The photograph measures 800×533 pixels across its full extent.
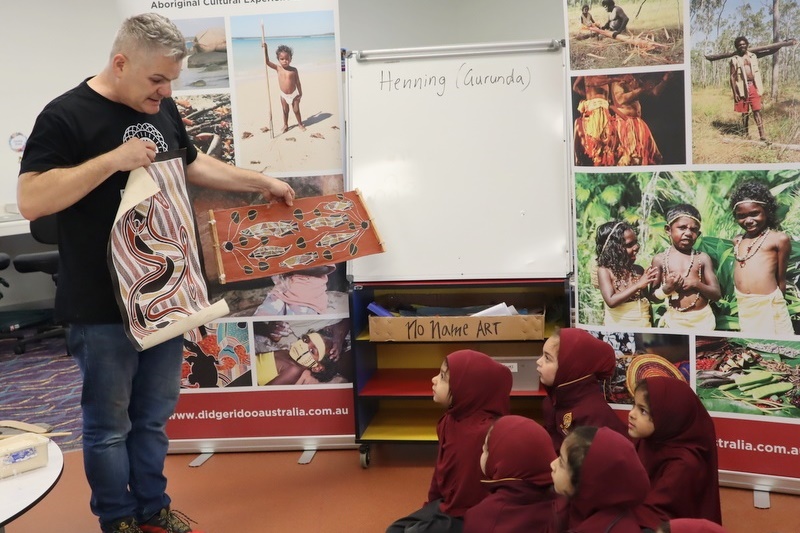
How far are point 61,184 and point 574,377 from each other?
175cm

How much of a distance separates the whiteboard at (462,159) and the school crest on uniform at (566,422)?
2.20 feet

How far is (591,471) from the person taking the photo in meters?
1.90

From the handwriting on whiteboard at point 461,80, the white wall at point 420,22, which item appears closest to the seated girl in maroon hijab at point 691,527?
the handwriting on whiteboard at point 461,80

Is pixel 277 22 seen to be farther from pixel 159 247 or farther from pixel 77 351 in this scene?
pixel 77 351

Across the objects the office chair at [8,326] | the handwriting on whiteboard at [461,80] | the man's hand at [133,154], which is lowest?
the office chair at [8,326]

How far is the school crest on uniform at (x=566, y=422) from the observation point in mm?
2690

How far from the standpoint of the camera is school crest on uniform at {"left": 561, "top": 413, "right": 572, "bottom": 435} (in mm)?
2690

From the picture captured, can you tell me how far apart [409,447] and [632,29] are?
2.05 metres

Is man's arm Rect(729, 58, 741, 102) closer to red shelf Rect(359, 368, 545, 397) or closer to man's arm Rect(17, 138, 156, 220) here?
red shelf Rect(359, 368, 545, 397)

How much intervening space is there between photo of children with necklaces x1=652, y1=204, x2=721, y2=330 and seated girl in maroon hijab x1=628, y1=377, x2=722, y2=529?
54cm

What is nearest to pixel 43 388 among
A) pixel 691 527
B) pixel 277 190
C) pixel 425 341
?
pixel 277 190

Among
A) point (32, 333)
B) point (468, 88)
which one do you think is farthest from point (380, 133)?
point (32, 333)

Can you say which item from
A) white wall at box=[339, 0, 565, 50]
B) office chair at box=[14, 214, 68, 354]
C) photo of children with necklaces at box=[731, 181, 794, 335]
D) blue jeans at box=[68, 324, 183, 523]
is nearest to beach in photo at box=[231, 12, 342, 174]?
blue jeans at box=[68, 324, 183, 523]

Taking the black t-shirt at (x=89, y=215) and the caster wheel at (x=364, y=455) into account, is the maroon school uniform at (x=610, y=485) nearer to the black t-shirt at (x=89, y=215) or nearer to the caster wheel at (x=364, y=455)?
the black t-shirt at (x=89, y=215)
